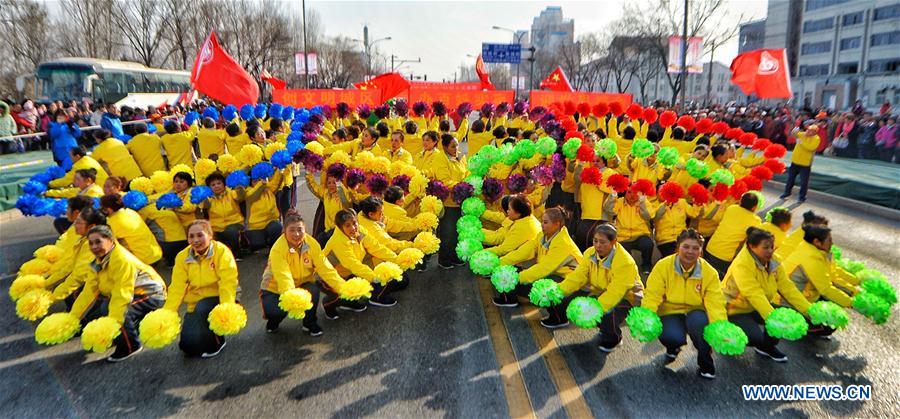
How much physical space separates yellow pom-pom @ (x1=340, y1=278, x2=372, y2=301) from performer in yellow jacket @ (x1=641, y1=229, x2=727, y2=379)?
92.5 inches

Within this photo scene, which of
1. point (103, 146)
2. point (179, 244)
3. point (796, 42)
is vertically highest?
point (796, 42)

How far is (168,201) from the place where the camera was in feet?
20.6

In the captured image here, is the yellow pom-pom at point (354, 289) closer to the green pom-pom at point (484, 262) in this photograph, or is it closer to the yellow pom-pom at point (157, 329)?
the green pom-pom at point (484, 262)

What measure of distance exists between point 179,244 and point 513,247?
4.17m

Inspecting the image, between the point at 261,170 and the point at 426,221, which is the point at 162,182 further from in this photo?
the point at 426,221

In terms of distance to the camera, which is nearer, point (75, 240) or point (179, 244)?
point (75, 240)

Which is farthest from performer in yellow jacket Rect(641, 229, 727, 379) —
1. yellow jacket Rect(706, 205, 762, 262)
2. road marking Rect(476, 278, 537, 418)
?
yellow jacket Rect(706, 205, 762, 262)

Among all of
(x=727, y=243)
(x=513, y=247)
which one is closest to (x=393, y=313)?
(x=513, y=247)

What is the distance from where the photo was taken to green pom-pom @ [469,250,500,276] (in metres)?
5.41

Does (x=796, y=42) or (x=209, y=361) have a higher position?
(x=796, y=42)

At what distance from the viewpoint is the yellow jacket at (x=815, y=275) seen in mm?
4664

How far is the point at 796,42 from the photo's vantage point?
65.2 m

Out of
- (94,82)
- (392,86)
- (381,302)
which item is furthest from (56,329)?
(94,82)

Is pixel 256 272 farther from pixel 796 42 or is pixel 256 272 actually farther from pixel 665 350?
pixel 796 42
